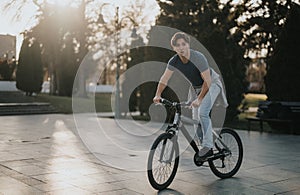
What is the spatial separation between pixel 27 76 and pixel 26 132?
14.1 m

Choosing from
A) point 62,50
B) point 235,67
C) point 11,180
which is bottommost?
point 11,180

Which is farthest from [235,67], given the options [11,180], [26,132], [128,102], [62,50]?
[62,50]

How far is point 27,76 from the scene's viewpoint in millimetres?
25219

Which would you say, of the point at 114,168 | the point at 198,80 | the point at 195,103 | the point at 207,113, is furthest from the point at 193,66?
the point at 114,168

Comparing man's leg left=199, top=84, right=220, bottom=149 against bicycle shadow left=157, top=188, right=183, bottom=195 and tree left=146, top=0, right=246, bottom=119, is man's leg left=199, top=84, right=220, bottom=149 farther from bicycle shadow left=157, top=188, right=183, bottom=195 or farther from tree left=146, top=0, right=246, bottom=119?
tree left=146, top=0, right=246, bottom=119

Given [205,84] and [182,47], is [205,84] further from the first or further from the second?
[182,47]

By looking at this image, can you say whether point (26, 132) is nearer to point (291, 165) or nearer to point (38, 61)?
point (291, 165)

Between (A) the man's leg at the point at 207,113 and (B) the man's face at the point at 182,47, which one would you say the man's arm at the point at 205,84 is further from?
(B) the man's face at the point at 182,47

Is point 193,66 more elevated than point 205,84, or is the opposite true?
point 193,66

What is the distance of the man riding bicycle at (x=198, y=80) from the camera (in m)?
5.22

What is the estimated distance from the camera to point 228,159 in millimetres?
6035

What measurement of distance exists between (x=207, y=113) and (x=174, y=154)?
0.67 metres

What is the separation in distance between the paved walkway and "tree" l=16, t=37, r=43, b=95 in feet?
49.6

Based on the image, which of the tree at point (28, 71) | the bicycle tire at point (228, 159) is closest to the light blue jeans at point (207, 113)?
the bicycle tire at point (228, 159)
